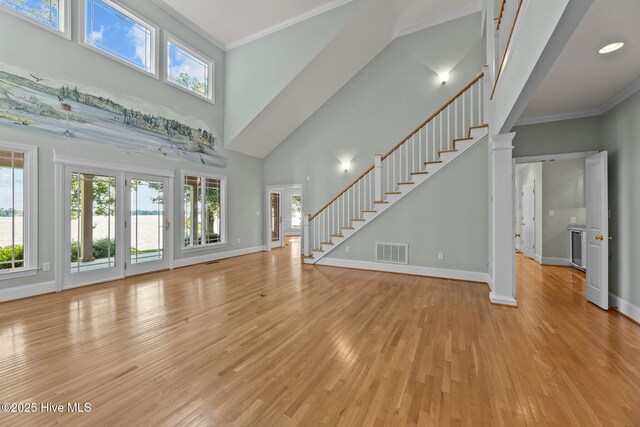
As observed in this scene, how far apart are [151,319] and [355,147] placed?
19.6ft

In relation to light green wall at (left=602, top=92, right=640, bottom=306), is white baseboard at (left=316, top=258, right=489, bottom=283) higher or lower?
lower

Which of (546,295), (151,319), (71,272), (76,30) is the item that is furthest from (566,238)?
(76,30)

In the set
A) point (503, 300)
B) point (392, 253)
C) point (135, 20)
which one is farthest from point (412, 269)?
point (135, 20)

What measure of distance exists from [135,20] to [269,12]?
2.86m

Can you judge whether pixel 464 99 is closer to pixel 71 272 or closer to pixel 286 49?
pixel 286 49

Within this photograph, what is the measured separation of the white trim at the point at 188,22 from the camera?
5858mm

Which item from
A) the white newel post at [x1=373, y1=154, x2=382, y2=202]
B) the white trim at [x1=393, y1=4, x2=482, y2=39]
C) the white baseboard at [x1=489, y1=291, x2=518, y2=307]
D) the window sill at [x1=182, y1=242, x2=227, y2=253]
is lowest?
the white baseboard at [x1=489, y1=291, x2=518, y2=307]

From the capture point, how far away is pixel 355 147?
7.33 meters

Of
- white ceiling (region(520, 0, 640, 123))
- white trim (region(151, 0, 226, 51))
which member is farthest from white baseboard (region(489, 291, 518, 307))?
white trim (region(151, 0, 226, 51))

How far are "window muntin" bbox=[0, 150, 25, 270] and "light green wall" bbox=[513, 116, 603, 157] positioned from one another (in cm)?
795

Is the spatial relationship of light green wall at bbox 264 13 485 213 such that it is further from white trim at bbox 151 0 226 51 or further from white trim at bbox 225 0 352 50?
white trim at bbox 151 0 226 51

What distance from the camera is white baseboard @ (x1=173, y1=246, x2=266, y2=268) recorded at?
652 cm

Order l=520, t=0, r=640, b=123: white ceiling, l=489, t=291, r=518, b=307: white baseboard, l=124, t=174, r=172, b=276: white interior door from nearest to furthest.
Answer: l=520, t=0, r=640, b=123: white ceiling, l=489, t=291, r=518, b=307: white baseboard, l=124, t=174, r=172, b=276: white interior door

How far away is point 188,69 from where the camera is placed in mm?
6699
